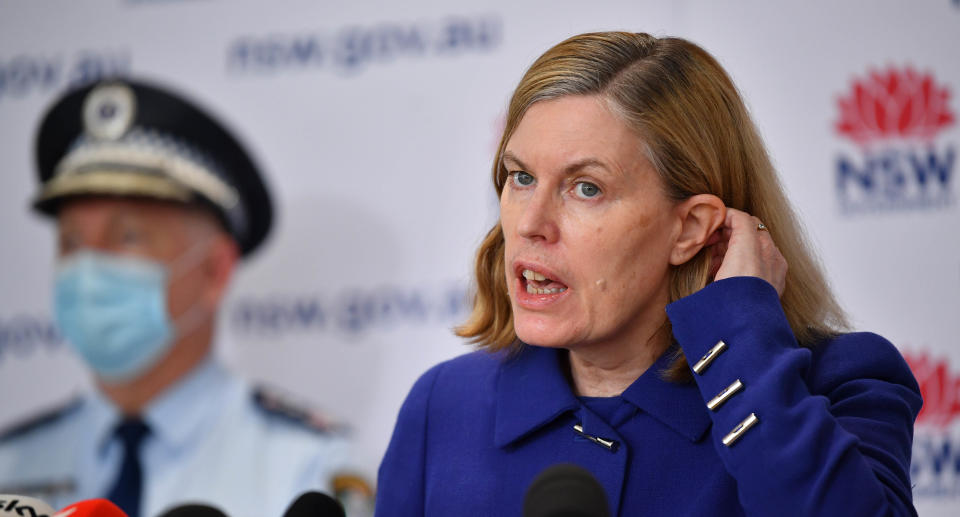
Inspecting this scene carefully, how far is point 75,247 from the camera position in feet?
13.9

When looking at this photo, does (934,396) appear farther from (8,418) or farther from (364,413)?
(8,418)

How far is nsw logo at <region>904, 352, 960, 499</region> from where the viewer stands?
3.19 m

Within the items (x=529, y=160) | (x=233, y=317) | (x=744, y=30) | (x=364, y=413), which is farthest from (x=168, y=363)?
(x=529, y=160)

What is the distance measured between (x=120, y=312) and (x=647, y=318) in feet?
9.79

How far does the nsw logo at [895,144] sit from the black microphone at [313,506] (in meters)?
2.45

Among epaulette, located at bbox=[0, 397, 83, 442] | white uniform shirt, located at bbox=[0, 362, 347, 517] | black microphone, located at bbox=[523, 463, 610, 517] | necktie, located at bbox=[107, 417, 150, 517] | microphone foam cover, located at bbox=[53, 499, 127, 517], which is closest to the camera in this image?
black microphone, located at bbox=[523, 463, 610, 517]

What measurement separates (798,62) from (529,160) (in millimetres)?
2096

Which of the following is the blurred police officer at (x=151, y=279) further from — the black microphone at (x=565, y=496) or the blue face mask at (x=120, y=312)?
the black microphone at (x=565, y=496)

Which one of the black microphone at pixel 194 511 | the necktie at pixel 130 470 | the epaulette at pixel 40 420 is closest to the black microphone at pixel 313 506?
the black microphone at pixel 194 511

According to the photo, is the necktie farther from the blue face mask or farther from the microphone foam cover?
the microphone foam cover

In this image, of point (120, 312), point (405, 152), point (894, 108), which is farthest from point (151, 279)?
point (894, 108)

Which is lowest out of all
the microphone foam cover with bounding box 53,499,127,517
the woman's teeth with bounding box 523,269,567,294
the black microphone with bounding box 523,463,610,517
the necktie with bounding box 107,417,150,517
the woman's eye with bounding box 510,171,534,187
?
the necktie with bounding box 107,417,150,517

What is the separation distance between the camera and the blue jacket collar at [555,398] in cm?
165

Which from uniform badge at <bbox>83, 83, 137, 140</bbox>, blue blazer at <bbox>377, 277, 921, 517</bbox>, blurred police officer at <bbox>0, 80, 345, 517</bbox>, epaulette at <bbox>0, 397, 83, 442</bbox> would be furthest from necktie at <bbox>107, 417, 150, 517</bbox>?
blue blazer at <bbox>377, 277, 921, 517</bbox>
